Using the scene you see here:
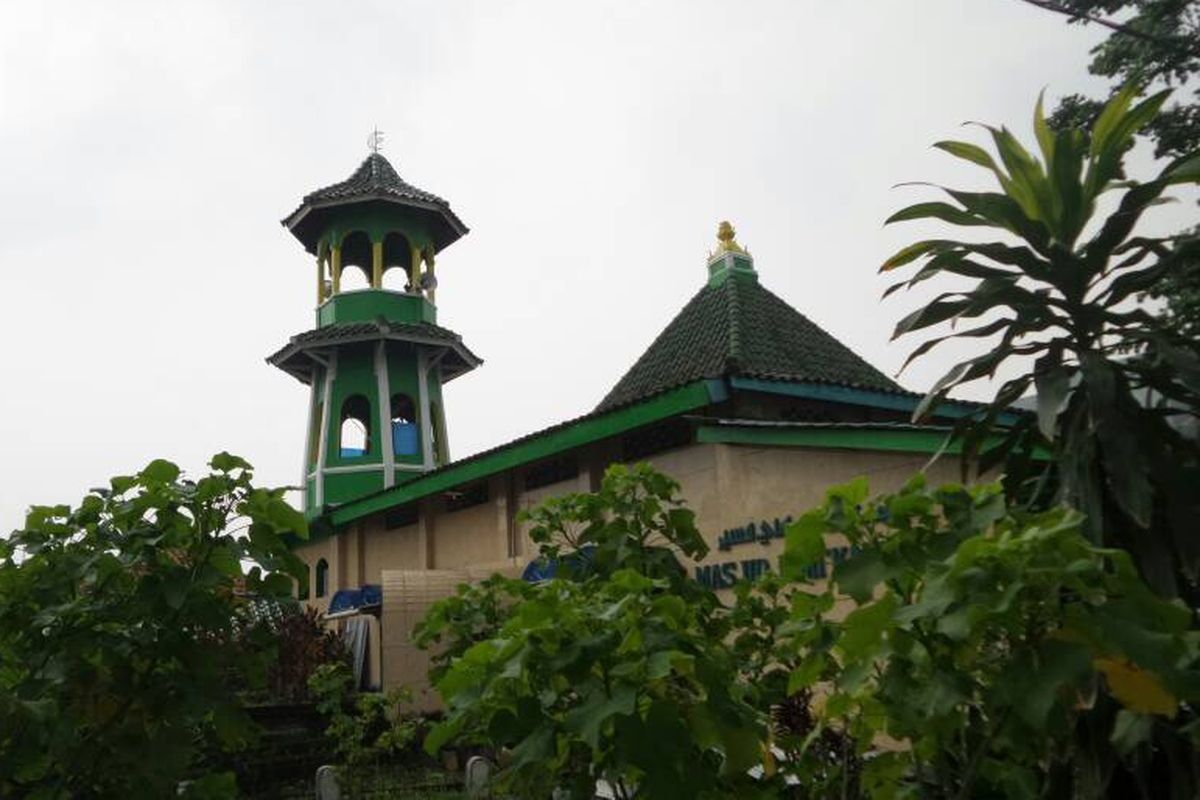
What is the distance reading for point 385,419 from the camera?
70.1 ft

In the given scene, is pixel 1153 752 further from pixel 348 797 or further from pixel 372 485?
pixel 372 485

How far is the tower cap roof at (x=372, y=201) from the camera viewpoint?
876 inches

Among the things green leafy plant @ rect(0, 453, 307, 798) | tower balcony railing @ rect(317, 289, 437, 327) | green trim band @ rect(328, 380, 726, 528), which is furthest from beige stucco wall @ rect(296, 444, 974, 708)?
tower balcony railing @ rect(317, 289, 437, 327)

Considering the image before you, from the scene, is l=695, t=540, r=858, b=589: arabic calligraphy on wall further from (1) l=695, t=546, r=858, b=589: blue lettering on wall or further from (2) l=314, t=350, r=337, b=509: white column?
(2) l=314, t=350, r=337, b=509: white column

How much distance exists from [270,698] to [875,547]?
1341 centimetres

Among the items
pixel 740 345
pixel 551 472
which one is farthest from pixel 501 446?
pixel 740 345

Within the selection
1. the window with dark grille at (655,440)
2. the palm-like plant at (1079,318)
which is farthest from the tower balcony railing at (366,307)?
the palm-like plant at (1079,318)

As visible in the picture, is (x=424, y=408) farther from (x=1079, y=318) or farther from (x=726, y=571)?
(x=1079, y=318)

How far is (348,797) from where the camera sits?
9938mm

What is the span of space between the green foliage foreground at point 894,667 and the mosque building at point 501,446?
2.07 meters

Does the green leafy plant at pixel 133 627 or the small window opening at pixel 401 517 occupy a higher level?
the small window opening at pixel 401 517

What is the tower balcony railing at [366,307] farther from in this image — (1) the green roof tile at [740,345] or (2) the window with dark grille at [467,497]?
(1) the green roof tile at [740,345]

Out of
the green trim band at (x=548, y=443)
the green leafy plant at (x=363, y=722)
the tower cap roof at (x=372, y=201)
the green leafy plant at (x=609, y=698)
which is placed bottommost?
the green leafy plant at (x=363, y=722)

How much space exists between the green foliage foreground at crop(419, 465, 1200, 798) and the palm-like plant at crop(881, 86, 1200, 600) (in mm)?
1074
